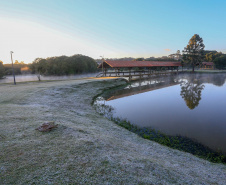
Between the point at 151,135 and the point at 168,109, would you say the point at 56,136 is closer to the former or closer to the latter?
the point at 151,135

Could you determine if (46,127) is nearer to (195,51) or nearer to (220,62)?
(195,51)

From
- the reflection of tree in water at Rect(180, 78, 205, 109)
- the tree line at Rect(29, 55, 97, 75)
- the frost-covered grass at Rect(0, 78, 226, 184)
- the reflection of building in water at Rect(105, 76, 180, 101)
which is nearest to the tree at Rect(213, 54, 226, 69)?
the reflection of building in water at Rect(105, 76, 180, 101)

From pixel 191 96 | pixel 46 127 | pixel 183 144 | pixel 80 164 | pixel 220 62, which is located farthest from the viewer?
pixel 220 62

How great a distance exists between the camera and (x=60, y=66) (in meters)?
38.7

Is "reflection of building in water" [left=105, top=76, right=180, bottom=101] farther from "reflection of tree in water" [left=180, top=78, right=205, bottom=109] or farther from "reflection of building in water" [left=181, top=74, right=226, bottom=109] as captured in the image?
"reflection of tree in water" [left=180, top=78, right=205, bottom=109]

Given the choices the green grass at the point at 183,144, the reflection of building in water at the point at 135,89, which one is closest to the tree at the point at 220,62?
the reflection of building in water at the point at 135,89

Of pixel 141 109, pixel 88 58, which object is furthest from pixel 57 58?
pixel 141 109

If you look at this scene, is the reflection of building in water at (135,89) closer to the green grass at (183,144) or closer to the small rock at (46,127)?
the green grass at (183,144)

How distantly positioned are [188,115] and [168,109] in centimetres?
165

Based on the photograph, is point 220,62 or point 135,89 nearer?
point 135,89

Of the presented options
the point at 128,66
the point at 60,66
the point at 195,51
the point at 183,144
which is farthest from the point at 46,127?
the point at 195,51

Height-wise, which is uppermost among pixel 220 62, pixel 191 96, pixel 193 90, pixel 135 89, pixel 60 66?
pixel 220 62

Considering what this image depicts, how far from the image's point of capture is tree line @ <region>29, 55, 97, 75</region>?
37.4 m

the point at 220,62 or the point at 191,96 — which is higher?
the point at 220,62
